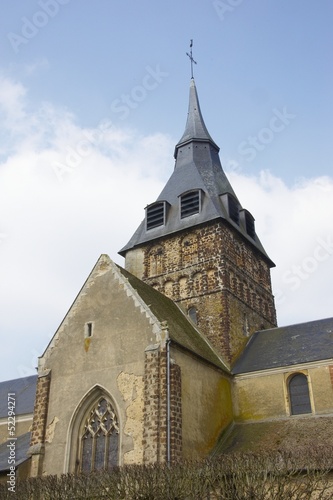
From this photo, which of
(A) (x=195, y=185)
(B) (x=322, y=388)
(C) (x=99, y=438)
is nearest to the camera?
(C) (x=99, y=438)

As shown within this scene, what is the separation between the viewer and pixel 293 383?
64.0 ft

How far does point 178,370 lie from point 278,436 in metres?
4.14

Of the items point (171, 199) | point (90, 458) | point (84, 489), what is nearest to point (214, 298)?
point (171, 199)

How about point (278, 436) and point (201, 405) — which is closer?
point (278, 436)

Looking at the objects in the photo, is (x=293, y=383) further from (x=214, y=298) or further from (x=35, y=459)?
(x=35, y=459)

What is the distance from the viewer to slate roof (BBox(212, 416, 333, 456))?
1670cm

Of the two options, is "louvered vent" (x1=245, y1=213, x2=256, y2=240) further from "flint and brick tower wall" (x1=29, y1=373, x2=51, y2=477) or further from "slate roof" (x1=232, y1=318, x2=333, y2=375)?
"flint and brick tower wall" (x1=29, y1=373, x2=51, y2=477)

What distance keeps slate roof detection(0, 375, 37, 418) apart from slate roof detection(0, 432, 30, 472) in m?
2.28

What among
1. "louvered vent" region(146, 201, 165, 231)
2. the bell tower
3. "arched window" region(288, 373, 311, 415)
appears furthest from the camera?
"louvered vent" region(146, 201, 165, 231)

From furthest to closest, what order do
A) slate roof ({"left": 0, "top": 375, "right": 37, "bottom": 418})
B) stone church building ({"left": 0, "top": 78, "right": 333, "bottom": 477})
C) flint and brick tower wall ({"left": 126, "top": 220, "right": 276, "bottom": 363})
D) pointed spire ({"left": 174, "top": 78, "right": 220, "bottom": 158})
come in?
pointed spire ({"left": 174, "top": 78, "right": 220, "bottom": 158}) < slate roof ({"left": 0, "top": 375, "right": 37, "bottom": 418}) < flint and brick tower wall ({"left": 126, "top": 220, "right": 276, "bottom": 363}) < stone church building ({"left": 0, "top": 78, "right": 333, "bottom": 477})

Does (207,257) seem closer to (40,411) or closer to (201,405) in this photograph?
(201,405)

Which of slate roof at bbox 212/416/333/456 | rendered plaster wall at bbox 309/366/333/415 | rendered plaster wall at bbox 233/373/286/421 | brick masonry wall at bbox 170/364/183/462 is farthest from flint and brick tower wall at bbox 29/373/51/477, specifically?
rendered plaster wall at bbox 309/366/333/415

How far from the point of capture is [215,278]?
23625 mm

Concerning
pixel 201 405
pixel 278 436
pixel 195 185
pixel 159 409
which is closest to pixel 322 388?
pixel 278 436
